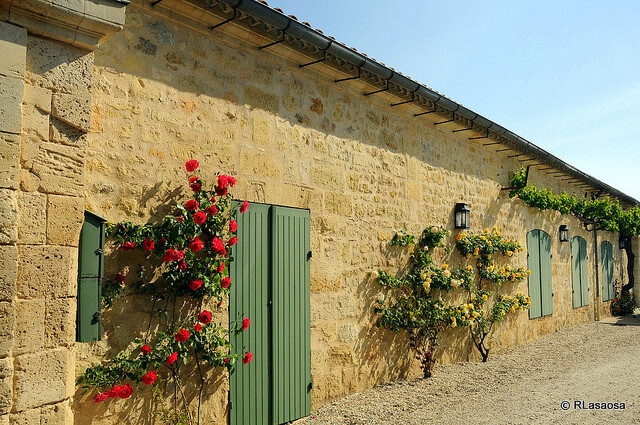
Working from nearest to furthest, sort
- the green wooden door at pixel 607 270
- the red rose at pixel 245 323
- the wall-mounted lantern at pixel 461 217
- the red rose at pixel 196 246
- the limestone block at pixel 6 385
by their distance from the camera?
the limestone block at pixel 6 385 → the red rose at pixel 196 246 → the red rose at pixel 245 323 → the wall-mounted lantern at pixel 461 217 → the green wooden door at pixel 607 270

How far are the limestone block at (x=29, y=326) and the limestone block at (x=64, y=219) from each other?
33 centimetres

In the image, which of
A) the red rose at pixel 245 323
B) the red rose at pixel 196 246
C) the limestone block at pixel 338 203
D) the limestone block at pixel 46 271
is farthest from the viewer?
the limestone block at pixel 338 203

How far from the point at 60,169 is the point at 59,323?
80 centimetres

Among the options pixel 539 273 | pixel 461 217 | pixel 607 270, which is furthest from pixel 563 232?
pixel 461 217

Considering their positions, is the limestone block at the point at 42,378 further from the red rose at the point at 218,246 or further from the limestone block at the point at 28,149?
the red rose at the point at 218,246

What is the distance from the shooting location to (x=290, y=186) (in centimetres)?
478

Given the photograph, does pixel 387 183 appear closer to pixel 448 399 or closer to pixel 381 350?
pixel 381 350

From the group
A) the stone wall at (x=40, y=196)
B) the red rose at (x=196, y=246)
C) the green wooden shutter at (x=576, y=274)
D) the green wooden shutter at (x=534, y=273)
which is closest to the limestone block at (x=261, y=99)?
the red rose at (x=196, y=246)

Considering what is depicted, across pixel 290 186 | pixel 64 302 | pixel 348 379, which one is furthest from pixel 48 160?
pixel 348 379

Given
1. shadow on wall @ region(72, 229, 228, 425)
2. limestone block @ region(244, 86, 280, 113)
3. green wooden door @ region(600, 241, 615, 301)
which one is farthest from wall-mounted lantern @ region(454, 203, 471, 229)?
green wooden door @ region(600, 241, 615, 301)

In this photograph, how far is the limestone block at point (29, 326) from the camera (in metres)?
2.41

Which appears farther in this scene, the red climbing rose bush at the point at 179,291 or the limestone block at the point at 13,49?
the red climbing rose bush at the point at 179,291

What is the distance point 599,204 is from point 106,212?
39.7 ft

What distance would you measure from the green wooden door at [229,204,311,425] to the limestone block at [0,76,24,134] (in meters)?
2.04
